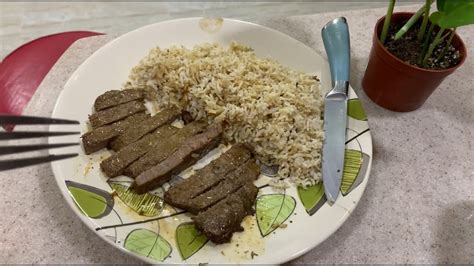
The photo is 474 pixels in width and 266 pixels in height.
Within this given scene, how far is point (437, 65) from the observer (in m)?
1.49

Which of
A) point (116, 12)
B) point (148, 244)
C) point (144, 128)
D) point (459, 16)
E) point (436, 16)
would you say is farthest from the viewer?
point (116, 12)

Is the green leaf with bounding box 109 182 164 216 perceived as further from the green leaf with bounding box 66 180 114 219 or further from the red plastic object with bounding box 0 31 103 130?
the red plastic object with bounding box 0 31 103 130

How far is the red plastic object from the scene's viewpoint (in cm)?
166

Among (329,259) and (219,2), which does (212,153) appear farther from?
(219,2)

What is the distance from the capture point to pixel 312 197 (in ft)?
4.29

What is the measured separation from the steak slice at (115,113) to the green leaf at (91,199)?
9.9 inches

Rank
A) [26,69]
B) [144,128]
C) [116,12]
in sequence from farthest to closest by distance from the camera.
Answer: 1. [116,12]
2. [26,69]
3. [144,128]

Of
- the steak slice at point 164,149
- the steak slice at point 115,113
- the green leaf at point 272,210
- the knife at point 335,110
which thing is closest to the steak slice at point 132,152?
the steak slice at point 164,149

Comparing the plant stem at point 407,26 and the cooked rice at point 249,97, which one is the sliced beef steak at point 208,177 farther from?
the plant stem at point 407,26

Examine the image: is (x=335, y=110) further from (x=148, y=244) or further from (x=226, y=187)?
(x=148, y=244)

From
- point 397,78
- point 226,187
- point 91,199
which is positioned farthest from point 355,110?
point 91,199

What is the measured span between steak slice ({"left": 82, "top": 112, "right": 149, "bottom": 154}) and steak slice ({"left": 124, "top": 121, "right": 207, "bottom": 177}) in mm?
131

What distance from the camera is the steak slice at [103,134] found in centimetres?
135

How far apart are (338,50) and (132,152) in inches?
33.3
